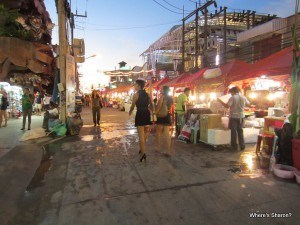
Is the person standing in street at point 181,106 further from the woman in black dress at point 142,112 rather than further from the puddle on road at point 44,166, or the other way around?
Result: the puddle on road at point 44,166

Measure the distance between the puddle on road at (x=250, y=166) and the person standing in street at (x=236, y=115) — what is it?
835mm

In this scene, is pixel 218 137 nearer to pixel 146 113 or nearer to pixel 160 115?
pixel 160 115

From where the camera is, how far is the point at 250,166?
581 cm

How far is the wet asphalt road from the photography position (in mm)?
3473

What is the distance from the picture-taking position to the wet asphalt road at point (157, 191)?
3473 mm

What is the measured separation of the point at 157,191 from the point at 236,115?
14.0 ft

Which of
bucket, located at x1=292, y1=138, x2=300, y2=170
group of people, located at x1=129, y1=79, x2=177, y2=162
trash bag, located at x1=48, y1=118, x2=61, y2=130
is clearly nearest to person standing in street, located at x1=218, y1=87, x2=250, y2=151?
group of people, located at x1=129, y1=79, x2=177, y2=162

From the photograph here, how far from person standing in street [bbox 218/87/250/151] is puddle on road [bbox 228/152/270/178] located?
84cm

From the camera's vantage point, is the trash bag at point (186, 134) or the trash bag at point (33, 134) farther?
the trash bag at point (33, 134)

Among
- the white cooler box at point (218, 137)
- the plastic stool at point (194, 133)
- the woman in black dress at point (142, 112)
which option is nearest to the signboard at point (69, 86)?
the woman in black dress at point (142, 112)

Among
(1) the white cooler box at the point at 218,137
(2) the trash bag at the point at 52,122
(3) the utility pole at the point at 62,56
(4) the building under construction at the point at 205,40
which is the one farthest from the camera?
(4) the building under construction at the point at 205,40

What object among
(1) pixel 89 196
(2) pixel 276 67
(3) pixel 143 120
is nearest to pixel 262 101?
(2) pixel 276 67

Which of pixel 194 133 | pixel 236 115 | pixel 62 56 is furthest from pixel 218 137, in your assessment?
pixel 62 56

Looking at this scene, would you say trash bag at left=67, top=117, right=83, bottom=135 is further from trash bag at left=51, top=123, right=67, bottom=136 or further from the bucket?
the bucket
